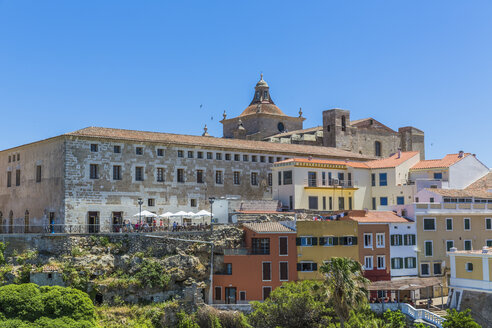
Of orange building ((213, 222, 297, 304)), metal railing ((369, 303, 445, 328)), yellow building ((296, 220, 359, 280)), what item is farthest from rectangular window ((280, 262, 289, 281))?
metal railing ((369, 303, 445, 328))

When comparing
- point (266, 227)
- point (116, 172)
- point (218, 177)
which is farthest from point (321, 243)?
point (116, 172)

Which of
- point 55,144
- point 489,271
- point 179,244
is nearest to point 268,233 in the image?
point 179,244

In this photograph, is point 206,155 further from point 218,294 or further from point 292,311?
point 292,311

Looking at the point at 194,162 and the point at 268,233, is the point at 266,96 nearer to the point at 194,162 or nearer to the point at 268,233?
the point at 194,162

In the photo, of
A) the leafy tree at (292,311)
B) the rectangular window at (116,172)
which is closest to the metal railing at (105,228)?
the rectangular window at (116,172)

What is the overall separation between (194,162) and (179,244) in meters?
10.9

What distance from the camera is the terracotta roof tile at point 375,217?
53.7 metres

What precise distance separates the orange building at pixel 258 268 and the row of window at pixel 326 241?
0.72 m

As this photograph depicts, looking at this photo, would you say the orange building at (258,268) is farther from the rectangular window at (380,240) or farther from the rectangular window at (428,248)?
the rectangular window at (428,248)

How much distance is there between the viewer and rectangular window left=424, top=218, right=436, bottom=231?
2185 inches

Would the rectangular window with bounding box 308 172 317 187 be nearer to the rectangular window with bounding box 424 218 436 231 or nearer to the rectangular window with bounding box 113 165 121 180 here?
the rectangular window with bounding box 424 218 436 231

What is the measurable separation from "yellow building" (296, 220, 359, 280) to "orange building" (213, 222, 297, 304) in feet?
2.12

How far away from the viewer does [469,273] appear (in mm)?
49281

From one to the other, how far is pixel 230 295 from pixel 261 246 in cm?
442
